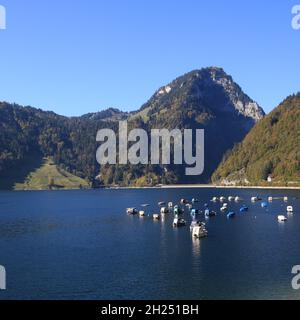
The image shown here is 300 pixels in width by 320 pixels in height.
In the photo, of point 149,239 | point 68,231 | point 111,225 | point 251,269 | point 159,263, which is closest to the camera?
point 251,269

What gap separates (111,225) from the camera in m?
188

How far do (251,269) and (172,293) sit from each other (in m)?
22.9
